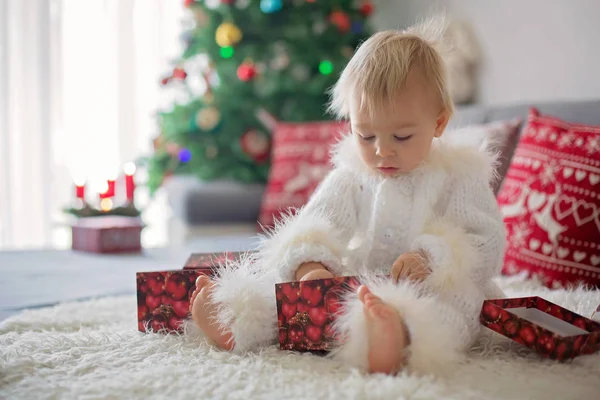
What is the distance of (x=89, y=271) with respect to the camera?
1887 millimetres

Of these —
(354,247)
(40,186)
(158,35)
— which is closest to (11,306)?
(354,247)

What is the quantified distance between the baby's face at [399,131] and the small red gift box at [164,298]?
1.12ft

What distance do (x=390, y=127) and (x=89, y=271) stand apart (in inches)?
43.7

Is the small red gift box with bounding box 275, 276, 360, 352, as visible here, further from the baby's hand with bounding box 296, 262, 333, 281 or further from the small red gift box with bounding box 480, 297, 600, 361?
the small red gift box with bounding box 480, 297, 600, 361

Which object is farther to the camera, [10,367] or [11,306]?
[11,306]

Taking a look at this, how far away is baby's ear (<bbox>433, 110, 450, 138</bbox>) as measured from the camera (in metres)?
1.22

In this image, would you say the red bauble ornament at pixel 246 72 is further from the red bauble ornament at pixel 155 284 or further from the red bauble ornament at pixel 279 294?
the red bauble ornament at pixel 279 294

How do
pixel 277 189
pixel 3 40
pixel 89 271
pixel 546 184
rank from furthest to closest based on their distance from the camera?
pixel 3 40 < pixel 277 189 < pixel 89 271 < pixel 546 184

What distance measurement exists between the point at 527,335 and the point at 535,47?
73.7 inches

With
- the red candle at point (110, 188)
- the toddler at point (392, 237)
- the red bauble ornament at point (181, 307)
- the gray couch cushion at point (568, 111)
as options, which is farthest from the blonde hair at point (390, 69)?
the red candle at point (110, 188)

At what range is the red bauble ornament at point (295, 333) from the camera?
1088 millimetres

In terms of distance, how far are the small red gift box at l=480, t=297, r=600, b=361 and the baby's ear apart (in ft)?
1.13

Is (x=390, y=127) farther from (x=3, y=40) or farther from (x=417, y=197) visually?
(x=3, y=40)

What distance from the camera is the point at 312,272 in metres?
1.14
